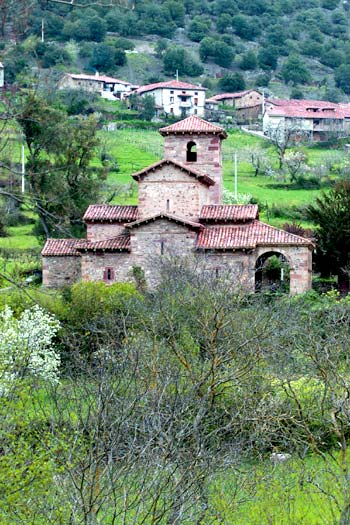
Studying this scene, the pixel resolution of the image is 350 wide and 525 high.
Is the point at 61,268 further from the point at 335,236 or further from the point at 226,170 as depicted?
the point at 226,170

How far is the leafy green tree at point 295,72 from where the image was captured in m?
145

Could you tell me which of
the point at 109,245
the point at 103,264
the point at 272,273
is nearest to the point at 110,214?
the point at 109,245

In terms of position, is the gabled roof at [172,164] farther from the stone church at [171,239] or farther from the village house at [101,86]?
the village house at [101,86]

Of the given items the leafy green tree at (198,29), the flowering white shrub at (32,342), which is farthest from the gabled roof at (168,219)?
the leafy green tree at (198,29)

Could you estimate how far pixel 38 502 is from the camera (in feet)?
51.7

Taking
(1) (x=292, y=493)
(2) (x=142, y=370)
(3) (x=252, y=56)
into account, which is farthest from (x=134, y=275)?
(3) (x=252, y=56)

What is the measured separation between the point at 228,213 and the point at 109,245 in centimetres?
392

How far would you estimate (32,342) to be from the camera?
29.0m

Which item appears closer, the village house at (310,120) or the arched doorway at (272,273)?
the arched doorway at (272,273)

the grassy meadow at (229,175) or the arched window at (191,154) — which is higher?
the arched window at (191,154)

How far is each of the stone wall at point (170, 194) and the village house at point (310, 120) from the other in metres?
53.5

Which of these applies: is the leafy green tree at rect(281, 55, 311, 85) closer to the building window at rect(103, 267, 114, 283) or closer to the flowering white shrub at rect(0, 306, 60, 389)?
the building window at rect(103, 267, 114, 283)

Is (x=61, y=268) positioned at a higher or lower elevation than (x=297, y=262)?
lower

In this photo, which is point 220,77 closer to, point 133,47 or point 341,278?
point 133,47
